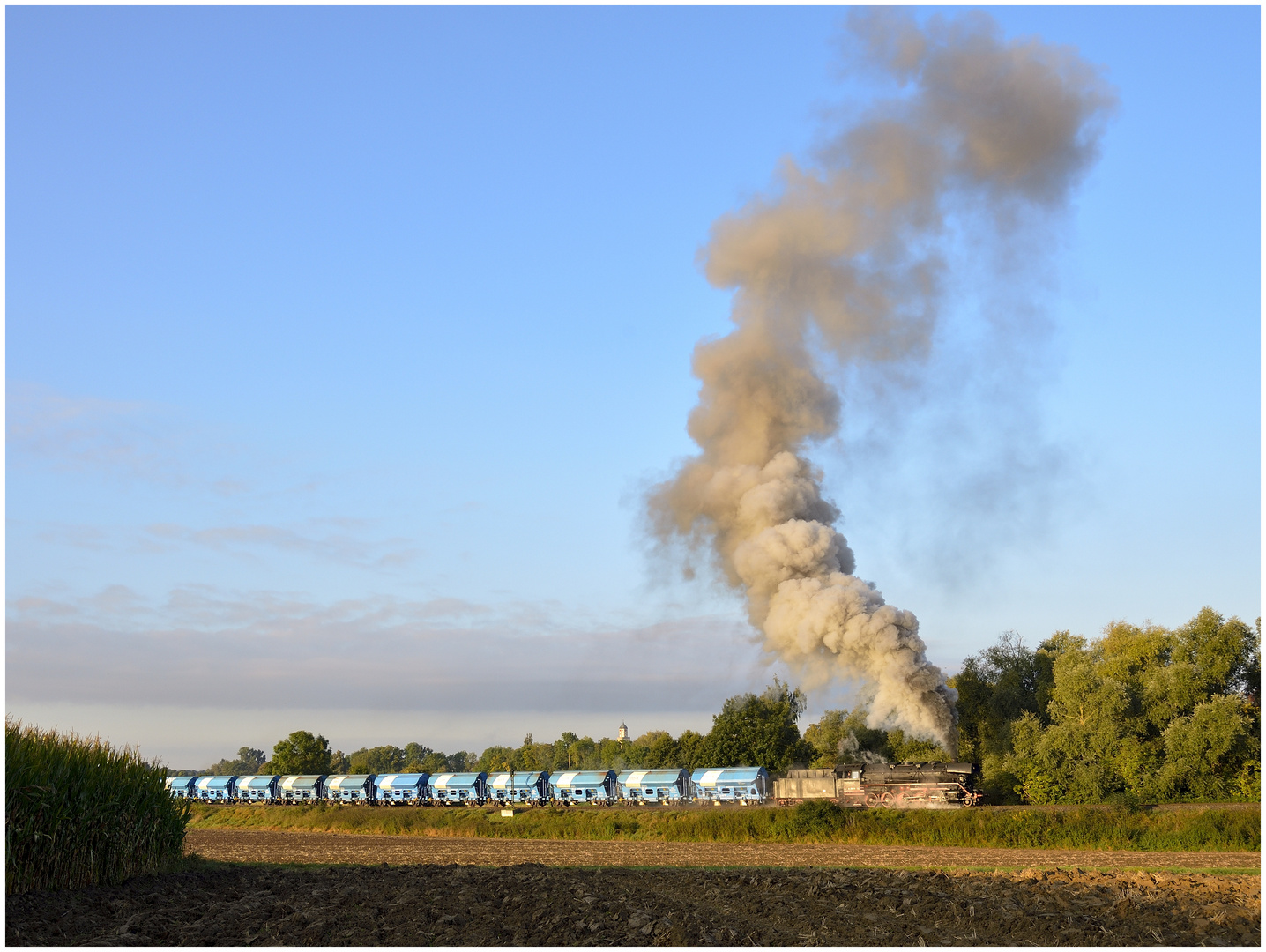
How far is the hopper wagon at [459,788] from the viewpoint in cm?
8256

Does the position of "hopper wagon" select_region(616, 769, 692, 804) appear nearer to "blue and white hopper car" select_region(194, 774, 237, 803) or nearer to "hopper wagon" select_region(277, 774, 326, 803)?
"hopper wagon" select_region(277, 774, 326, 803)

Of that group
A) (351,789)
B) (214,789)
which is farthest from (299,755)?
(351,789)

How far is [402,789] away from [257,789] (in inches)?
764

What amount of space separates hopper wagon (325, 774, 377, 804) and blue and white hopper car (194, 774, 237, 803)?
1473 cm

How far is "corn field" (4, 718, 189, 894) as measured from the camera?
23.7 metres

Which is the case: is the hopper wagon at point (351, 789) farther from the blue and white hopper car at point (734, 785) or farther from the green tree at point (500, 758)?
the green tree at point (500, 758)

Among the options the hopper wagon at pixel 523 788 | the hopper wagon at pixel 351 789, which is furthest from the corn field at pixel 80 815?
the hopper wagon at pixel 351 789

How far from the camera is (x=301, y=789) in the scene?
92125mm

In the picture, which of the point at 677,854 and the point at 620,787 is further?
the point at 620,787

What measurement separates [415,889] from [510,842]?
30.4 m

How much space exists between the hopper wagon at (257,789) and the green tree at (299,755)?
11.1m

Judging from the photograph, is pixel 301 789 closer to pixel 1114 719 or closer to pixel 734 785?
pixel 734 785

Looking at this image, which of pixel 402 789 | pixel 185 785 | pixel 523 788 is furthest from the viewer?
pixel 185 785

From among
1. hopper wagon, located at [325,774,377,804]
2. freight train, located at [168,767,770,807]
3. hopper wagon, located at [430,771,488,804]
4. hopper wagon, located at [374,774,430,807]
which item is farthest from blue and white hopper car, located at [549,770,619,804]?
hopper wagon, located at [325,774,377,804]
